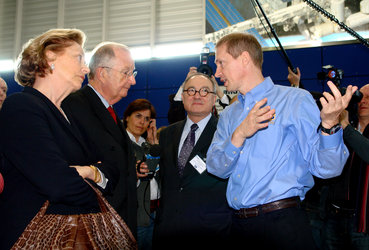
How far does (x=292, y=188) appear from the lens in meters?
1.57

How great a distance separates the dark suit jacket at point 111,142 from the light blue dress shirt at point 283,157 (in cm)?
55

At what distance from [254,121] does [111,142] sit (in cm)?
85

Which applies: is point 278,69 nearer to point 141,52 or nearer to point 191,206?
point 141,52

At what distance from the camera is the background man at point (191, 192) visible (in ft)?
7.15

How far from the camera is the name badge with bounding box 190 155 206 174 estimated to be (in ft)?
7.55

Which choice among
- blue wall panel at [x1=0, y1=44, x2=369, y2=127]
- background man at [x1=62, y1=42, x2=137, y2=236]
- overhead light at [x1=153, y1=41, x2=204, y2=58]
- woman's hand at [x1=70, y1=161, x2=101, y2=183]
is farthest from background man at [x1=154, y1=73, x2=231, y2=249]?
overhead light at [x1=153, y1=41, x2=204, y2=58]

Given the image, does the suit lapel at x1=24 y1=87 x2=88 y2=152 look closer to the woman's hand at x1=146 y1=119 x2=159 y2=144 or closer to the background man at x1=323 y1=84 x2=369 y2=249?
the background man at x1=323 y1=84 x2=369 y2=249

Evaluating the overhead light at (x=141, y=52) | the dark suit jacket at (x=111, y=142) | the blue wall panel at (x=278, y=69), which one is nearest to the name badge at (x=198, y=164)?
the dark suit jacket at (x=111, y=142)

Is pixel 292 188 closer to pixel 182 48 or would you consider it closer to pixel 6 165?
pixel 6 165

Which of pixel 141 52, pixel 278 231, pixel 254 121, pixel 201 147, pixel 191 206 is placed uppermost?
pixel 141 52

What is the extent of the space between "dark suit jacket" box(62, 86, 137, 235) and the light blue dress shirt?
546 millimetres

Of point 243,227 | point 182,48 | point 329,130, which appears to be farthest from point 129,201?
point 182,48

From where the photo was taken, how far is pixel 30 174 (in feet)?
4.11

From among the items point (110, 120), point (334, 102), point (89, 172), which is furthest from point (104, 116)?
point (334, 102)
